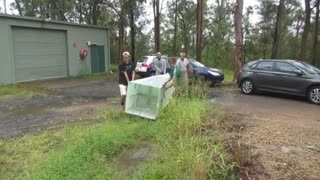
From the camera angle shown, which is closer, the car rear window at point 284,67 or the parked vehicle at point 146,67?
the car rear window at point 284,67

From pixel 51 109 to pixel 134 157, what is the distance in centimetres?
571

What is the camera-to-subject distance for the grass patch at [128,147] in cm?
454

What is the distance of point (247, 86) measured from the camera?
46.0ft

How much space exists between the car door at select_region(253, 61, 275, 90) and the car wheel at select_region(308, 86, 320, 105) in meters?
1.44

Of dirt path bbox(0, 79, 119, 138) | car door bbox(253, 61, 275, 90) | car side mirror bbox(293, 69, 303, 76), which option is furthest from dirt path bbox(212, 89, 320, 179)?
dirt path bbox(0, 79, 119, 138)

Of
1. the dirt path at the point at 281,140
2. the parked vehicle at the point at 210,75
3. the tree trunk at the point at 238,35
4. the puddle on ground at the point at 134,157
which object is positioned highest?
the tree trunk at the point at 238,35

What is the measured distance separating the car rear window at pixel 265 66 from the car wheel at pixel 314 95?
1761 mm

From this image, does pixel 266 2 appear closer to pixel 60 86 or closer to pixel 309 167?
pixel 60 86

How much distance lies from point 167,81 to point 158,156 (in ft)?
10.8

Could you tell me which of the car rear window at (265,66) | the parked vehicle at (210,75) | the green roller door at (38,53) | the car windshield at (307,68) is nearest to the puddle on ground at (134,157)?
the car windshield at (307,68)

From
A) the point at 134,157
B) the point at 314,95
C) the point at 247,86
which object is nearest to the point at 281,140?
the point at 134,157

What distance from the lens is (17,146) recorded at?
20.6ft

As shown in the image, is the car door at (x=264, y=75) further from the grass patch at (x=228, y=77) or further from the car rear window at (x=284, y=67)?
the grass patch at (x=228, y=77)

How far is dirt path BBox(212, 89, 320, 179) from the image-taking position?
4.38 m
